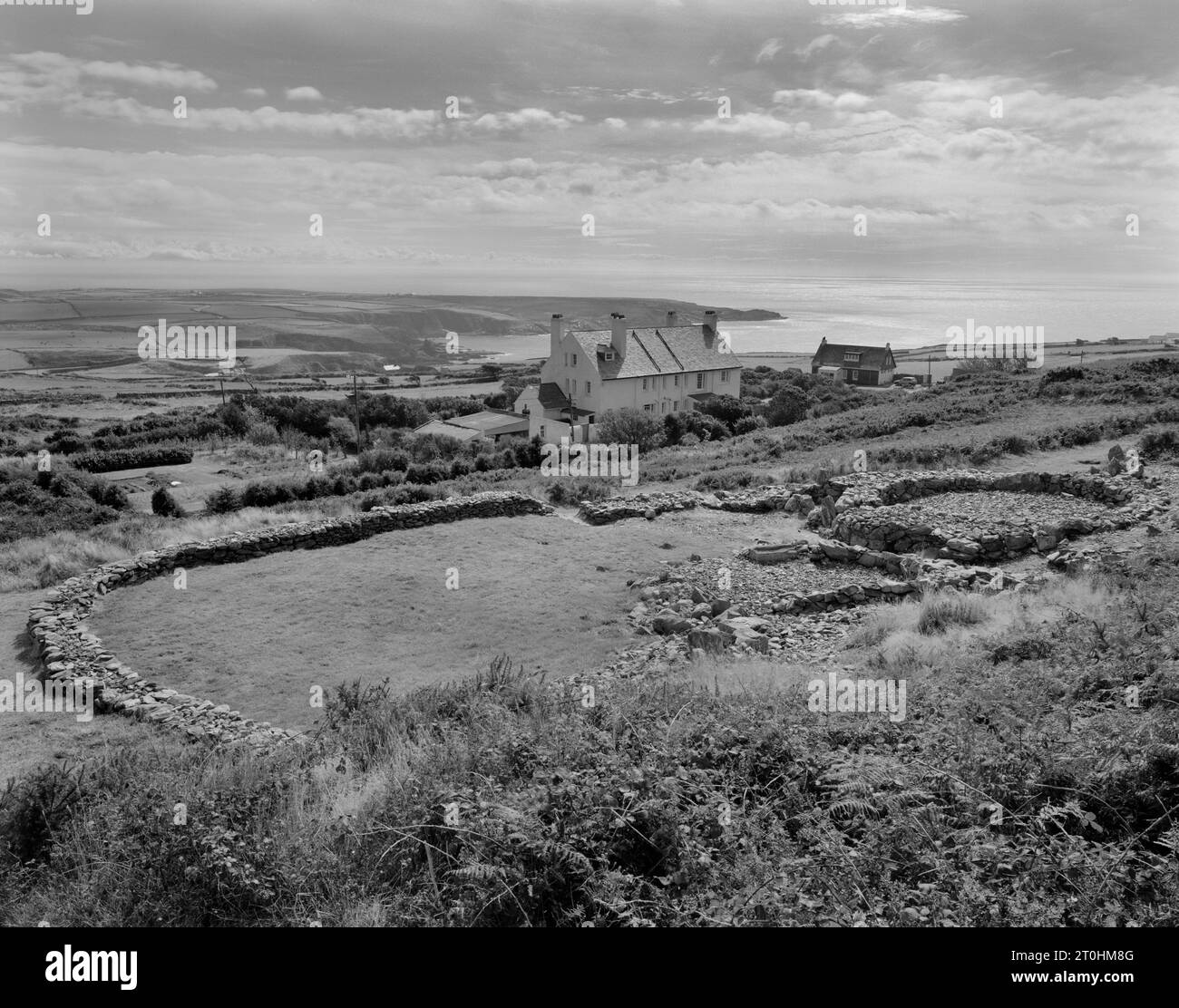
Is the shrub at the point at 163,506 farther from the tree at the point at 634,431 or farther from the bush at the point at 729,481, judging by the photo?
the bush at the point at 729,481

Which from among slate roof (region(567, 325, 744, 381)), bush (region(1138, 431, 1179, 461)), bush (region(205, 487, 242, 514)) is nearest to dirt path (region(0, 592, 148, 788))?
bush (region(205, 487, 242, 514))

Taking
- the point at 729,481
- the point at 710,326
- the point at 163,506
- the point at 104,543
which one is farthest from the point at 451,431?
Result: the point at 104,543

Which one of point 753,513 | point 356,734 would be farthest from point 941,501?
point 356,734

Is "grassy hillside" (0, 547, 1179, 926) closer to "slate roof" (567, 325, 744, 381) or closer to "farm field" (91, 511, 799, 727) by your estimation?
"farm field" (91, 511, 799, 727)

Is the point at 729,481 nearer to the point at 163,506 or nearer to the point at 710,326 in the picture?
the point at 163,506

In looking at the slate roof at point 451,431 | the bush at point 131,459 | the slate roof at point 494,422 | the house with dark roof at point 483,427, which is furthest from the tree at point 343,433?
the bush at point 131,459
